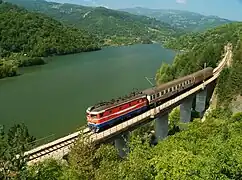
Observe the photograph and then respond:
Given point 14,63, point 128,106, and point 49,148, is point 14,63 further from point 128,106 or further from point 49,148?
point 49,148

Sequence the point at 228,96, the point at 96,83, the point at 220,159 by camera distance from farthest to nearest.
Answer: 1. the point at 96,83
2. the point at 228,96
3. the point at 220,159

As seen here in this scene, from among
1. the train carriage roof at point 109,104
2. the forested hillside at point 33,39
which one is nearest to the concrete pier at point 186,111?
the train carriage roof at point 109,104

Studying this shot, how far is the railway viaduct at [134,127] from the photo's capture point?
76.8ft

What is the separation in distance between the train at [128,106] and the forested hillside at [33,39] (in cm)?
Answer: 6620

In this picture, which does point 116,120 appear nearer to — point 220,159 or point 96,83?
point 220,159

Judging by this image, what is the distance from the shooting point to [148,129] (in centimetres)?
3903

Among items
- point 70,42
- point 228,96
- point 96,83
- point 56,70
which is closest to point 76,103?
point 96,83

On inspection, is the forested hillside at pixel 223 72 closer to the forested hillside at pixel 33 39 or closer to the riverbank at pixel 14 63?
the riverbank at pixel 14 63

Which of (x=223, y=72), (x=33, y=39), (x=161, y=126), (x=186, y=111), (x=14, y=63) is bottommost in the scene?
(x=14, y=63)

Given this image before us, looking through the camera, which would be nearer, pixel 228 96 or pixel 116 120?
pixel 116 120

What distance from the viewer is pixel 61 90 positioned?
63156mm

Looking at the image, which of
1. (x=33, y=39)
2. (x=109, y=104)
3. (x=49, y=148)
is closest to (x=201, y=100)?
(x=109, y=104)

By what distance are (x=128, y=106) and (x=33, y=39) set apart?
100360 millimetres

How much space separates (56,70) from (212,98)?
49.6m
